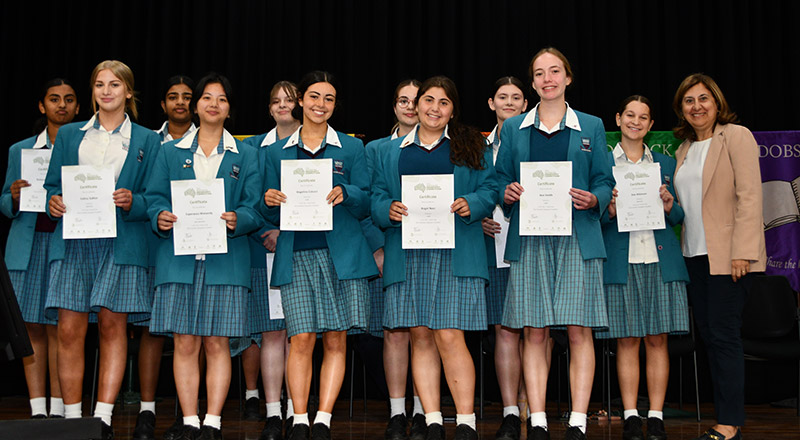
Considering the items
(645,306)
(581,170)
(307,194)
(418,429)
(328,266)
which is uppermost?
(581,170)

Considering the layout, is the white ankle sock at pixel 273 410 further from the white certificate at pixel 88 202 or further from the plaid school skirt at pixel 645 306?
the plaid school skirt at pixel 645 306

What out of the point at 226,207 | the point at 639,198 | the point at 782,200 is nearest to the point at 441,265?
the point at 226,207

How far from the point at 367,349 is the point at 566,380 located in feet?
5.47

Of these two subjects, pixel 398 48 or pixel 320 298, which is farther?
pixel 398 48

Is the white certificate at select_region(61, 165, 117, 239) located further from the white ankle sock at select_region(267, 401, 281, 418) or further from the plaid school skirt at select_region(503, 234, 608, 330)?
the plaid school skirt at select_region(503, 234, 608, 330)

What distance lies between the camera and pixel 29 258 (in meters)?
4.43

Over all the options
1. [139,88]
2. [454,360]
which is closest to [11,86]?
[139,88]

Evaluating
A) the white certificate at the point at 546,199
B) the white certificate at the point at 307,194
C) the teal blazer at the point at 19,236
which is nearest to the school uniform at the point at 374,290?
the white certificate at the point at 307,194

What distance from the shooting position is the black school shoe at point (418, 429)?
3953 millimetres

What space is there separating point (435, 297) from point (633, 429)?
54.3 inches

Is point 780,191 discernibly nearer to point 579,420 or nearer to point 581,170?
point 581,170

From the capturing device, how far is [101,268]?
155 inches

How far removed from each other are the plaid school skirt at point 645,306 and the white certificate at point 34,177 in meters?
3.33

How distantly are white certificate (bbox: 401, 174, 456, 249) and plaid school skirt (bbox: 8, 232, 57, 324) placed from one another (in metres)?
2.23
